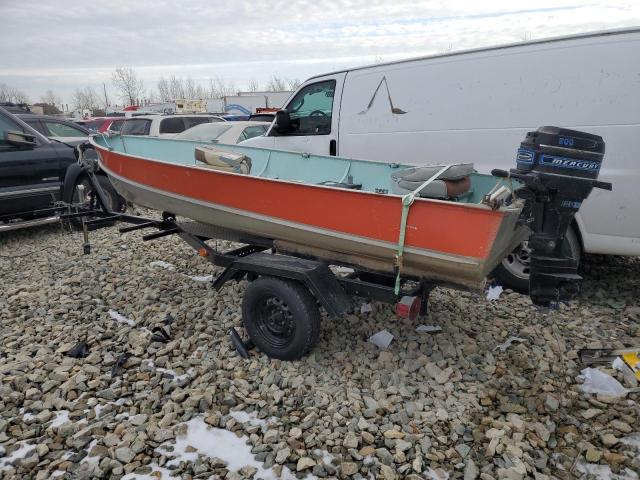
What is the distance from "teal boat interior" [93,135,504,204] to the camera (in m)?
3.47

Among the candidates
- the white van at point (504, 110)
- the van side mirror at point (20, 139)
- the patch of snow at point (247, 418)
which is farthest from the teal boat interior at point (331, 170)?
the patch of snow at point (247, 418)

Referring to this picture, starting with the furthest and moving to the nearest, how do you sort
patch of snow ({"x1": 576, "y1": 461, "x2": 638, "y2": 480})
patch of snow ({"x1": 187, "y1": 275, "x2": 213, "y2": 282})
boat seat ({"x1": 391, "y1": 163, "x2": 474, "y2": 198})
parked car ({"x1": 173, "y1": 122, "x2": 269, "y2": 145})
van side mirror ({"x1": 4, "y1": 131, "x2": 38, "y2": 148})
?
parked car ({"x1": 173, "y1": 122, "x2": 269, "y2": 145})
van side mirror ({"x1": 4, "y1": 131, "x2": 38, "y2": 148})
patch of snow ({"x1": 187, "y1": 275, "x2": 213, "y2": 282})
boat seat ({"x1": 391, "y1": 163, "x2": 474, "y2": 198})
patch of snow ({"x1": 576, "y1": 461, "x2": 638, "y2": 480})

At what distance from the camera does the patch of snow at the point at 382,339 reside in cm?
364

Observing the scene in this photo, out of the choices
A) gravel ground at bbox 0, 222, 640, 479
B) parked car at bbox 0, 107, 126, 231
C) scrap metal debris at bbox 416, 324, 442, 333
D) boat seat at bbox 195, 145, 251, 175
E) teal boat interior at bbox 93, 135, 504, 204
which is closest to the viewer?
gravel ground at bbox 0, 222, 640, 479

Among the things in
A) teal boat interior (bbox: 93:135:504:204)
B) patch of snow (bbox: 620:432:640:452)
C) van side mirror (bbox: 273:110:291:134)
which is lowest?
A: patch of snow (bbox: 620:432:640:452)

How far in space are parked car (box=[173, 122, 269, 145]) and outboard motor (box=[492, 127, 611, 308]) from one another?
6815 millimetres

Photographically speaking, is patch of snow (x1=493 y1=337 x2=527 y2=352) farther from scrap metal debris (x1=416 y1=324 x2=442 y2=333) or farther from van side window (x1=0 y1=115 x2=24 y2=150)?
van side window (x1=0 y1=115 x2=24 y2=150)

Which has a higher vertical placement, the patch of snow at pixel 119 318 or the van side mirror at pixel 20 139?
the van side mirror at pixel 20 139

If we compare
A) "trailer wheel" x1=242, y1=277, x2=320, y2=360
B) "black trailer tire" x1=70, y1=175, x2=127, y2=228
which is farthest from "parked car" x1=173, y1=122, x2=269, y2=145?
"trailer wheel" x1=242, y1=277, x2=320, y2=360

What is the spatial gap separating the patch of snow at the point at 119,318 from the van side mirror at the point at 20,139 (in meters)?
3.48

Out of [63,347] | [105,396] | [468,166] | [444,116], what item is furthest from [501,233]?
[63,347]

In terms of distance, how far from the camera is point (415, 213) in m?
2.91

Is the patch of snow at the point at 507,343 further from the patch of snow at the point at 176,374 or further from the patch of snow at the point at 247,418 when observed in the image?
the patch of snow at the point at 176,374

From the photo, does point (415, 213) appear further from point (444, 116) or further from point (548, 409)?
point (444, 116)
